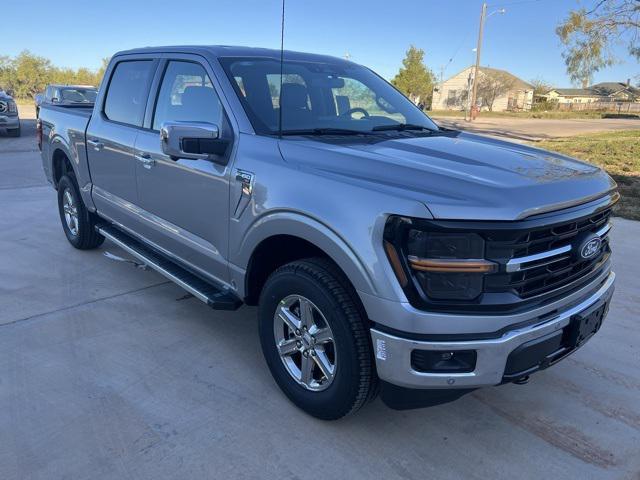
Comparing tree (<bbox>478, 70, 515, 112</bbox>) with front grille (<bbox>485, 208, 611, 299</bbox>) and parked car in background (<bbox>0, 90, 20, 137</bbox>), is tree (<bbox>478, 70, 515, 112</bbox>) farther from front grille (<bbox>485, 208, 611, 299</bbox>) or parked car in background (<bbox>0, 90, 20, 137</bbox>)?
front grille (<bbox>485, 208, 611, 299</bbox>)

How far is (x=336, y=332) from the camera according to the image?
7.94 feet

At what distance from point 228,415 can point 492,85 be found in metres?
81.5

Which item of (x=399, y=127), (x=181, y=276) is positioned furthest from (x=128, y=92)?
(x=399, y=127)

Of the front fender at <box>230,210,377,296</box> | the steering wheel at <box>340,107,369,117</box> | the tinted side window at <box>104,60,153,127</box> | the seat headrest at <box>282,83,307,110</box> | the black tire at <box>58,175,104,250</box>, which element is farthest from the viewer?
the black tire at <box>58,175,104,250</box>

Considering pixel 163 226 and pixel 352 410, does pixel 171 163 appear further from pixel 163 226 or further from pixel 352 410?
pixel 352 410

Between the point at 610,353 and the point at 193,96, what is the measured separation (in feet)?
10.7

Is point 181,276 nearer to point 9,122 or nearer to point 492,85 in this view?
point 9,122

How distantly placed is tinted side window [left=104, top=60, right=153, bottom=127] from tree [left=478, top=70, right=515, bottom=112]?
79.0 m

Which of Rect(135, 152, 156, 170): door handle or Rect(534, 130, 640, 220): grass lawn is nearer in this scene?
Rect(135, 152, 156, 170): door handle

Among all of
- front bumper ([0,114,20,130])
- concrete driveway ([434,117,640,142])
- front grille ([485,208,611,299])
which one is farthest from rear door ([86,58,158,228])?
concrete driveway ([434,117,640,142])

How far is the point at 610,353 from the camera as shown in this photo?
Result: 3.56 metres

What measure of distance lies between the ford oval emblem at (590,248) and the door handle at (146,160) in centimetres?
272

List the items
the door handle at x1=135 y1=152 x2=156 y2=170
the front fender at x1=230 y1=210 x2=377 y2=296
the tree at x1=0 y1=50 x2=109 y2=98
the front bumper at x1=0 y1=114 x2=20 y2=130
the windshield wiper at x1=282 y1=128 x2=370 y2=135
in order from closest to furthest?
1. the front fender at x1=230 y1=210 x2=377 y2=296
2. the windshield wiper at x1=282 y1=128 x2=370 y2=135
3. the door handle at x1=135 y1=152 x2=156 y2=170
4. the front bumper at x1=0 y1=114 x2=20 y2=130
5. the tree at x1=0 y1=50 x2=109 y2=98

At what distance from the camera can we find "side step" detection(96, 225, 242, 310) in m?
3.20
